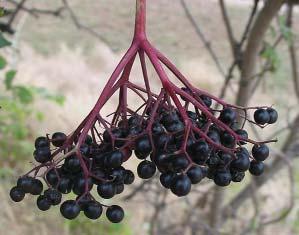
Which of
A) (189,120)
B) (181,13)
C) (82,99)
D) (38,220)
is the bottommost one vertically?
(38,220)

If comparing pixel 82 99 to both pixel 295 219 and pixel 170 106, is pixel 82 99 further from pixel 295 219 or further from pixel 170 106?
pixel 170 106

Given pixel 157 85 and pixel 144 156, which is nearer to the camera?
pixel 144 156

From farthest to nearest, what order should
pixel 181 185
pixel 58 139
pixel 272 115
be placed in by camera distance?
pixel 272 115 < pixel 58 139 < pixel 181 185

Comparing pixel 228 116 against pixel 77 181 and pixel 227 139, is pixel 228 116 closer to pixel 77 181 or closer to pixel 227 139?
pixel 227 139

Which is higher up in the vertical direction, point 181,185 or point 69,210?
point 181,185

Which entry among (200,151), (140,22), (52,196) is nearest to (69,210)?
(52,196)

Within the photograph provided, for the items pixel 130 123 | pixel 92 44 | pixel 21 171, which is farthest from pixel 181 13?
pixel 130 123
